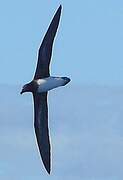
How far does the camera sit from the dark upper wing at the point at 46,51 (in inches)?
1169

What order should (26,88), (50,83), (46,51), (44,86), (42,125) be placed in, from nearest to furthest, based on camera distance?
(50,83) → (44,86) → (46,51) → (26,88) → (42,125)

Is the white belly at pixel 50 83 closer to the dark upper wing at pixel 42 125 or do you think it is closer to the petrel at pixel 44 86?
the petrel at pixel 44 86

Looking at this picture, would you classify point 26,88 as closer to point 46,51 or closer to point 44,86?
point 46,51

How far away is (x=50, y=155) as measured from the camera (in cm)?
3048

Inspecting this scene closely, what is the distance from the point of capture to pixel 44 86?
95.8 feet

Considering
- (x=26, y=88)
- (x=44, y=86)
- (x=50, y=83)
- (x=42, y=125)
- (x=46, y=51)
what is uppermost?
(x=46, y=51)

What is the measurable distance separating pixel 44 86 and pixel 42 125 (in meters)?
3.16

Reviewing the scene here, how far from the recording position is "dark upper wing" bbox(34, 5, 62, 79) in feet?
97.5

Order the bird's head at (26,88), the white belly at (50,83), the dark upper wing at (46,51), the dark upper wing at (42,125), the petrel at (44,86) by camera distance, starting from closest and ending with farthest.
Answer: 1. the white belly at (50,83)
2. the petrel at (44,86)
3. the dark upper wing at (46,51)
4. the dark upper wing at (42,125)
5. the bird's head at (26,88)

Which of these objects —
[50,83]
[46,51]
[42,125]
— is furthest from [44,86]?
[42,125]

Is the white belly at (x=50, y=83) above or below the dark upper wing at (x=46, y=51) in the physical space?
below

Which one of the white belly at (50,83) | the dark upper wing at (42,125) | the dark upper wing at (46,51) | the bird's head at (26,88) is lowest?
the dark upper wing at (42,125)

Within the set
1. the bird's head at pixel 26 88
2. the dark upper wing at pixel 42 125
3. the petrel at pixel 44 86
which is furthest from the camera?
the bird's head at pixel 26 88

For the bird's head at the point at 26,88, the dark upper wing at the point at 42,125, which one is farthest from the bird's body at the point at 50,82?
the dark upper wing at the point at 42,125
